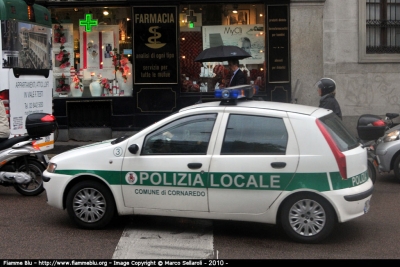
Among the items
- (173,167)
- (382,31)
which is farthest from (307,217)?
(382,31)

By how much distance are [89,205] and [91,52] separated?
919cm

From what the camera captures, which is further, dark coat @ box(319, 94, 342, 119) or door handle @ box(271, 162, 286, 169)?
dark coat @ box(319, 94, 342, 119)

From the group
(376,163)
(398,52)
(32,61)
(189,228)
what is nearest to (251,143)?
(189,228)

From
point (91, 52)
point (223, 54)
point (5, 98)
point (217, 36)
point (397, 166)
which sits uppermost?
point (217, 36)

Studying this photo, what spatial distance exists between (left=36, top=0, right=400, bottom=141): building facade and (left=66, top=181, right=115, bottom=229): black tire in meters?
8.39

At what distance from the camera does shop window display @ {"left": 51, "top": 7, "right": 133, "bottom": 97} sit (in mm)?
15930

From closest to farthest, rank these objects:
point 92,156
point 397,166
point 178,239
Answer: point 178,239
point 92,156
point 397,166

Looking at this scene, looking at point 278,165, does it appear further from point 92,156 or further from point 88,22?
point 88,22

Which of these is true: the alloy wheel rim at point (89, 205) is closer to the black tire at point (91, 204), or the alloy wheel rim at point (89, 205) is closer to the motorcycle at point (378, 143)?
the black tire at point (91, 204)

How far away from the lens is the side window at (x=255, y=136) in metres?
6.96

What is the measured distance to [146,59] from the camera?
51.5 ft

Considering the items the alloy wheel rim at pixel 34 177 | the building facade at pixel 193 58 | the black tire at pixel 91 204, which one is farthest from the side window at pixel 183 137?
the building facade at pixel 193 58

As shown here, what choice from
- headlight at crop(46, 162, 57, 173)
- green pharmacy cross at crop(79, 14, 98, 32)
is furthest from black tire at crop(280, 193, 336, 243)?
green pharmacy cross at crop(79, 14, 98, 32)

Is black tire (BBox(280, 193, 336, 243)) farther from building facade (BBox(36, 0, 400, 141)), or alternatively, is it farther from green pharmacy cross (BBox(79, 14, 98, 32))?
green pharmacy cross (BBox(79, 14, 98, 32))
